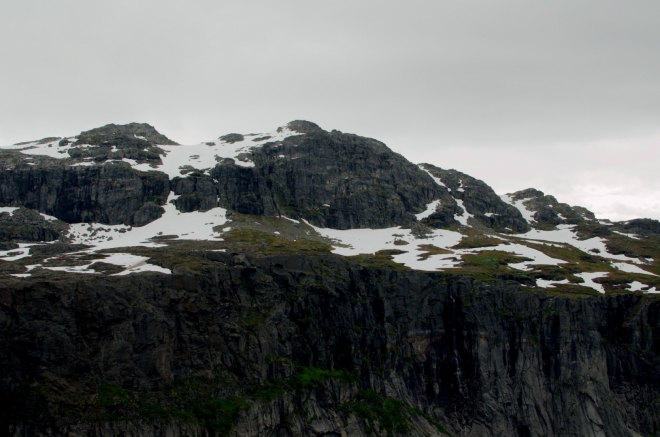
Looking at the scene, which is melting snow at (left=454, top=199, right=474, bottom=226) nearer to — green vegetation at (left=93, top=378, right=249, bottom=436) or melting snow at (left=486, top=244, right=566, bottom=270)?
melting snow at (left=486, top=244, right=566, bottom=270)

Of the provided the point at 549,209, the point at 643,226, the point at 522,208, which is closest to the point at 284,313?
the point at 549,209

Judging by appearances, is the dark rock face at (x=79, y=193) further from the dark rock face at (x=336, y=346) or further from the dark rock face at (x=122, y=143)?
the dark rock face at (x=336, y=346)

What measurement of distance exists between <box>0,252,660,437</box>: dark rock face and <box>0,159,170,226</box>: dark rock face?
46.7 metres

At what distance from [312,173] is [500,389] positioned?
79.8 m

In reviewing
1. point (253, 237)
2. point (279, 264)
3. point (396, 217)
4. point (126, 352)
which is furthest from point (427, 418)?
point (396, 217)

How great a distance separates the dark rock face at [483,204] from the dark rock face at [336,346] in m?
72.2

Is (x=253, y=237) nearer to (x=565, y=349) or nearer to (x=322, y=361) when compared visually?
(x=322, y=361)

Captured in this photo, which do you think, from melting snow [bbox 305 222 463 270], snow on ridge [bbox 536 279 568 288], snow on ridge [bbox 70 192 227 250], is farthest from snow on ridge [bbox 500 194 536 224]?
snow on ridge [bbox 70 192 227 250]

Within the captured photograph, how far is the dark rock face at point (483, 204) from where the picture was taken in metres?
153

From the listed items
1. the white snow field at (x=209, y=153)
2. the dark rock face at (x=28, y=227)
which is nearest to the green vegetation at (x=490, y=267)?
the white snow field at (x=209, y=153)

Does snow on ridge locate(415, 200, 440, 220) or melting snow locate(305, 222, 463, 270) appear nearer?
melting snow locate(305, 222, 463, 270)

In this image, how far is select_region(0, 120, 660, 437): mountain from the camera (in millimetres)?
52438

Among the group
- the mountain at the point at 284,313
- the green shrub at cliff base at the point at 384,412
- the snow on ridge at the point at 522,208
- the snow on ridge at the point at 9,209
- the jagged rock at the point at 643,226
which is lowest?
the green shrub at cliff base at the point at 384,412

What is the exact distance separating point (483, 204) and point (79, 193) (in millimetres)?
113329
